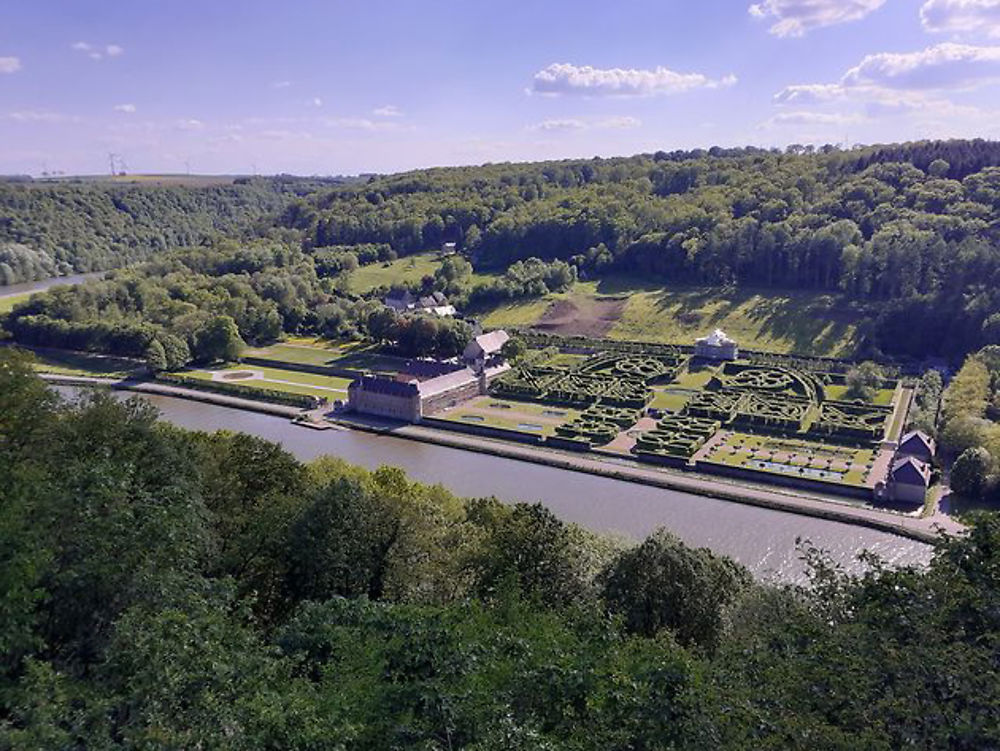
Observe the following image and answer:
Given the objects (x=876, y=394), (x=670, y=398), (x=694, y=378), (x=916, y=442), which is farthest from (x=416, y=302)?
(x=916, y=442)

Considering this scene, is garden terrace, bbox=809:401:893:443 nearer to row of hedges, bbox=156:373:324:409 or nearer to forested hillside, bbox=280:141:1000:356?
forested hillside, bbox=280:141:1000:356

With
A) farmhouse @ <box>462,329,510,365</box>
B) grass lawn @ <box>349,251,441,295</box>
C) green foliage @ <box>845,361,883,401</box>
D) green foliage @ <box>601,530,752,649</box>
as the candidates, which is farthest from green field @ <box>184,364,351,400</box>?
green foliage @ <box>601,530,752,649</box>

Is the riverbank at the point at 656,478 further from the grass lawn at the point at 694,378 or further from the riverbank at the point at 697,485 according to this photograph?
the grass lawn at the point at 694,378

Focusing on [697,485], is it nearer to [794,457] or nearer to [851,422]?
[794,457]

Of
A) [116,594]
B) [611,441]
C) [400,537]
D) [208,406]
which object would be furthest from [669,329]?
[116,594]

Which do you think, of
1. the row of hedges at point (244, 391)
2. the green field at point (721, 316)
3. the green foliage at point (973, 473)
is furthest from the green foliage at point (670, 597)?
the green field at point (721, 316)

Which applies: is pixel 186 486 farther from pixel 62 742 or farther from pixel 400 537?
pixel 62 742
